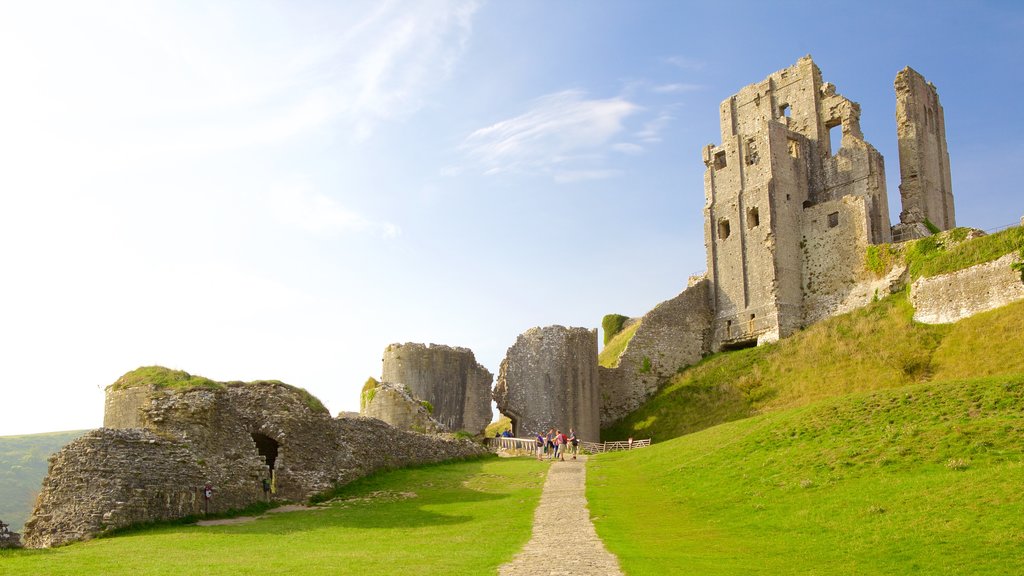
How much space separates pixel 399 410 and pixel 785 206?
23.7 meters

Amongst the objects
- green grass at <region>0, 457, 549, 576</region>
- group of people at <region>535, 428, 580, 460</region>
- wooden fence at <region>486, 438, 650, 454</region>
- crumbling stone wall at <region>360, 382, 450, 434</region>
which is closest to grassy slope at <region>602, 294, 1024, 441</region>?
wooden fence at <region>486, 438, 650, 454</region>

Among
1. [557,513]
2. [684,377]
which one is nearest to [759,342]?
[684,377]

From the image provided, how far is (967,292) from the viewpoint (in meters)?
36.5

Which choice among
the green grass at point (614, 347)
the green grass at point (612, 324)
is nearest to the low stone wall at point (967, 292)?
the green grass at point (614, 347)

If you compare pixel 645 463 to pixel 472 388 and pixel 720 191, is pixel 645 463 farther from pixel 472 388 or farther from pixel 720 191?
pixel 720 191

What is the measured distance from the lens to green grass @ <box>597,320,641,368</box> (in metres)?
52.5

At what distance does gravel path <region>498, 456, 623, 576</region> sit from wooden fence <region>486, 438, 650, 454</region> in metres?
11.4

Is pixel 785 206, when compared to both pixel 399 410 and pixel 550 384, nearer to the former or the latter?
pixel 550 384

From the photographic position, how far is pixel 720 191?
1955 inches

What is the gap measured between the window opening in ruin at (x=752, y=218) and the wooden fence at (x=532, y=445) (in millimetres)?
14286

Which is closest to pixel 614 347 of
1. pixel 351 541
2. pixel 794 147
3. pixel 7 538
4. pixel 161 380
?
pixel 794 147

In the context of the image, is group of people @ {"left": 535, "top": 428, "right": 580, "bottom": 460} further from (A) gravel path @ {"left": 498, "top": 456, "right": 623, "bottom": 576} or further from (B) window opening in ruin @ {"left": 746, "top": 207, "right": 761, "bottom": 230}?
(B) window opening in ruin @ {"left": 746, "top": 207, "right": 761, "bottom": 230}

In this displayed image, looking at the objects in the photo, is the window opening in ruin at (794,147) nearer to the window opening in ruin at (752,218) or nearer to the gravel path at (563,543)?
the window opening in ruin at (752,218)

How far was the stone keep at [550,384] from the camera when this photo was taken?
4231 cm
